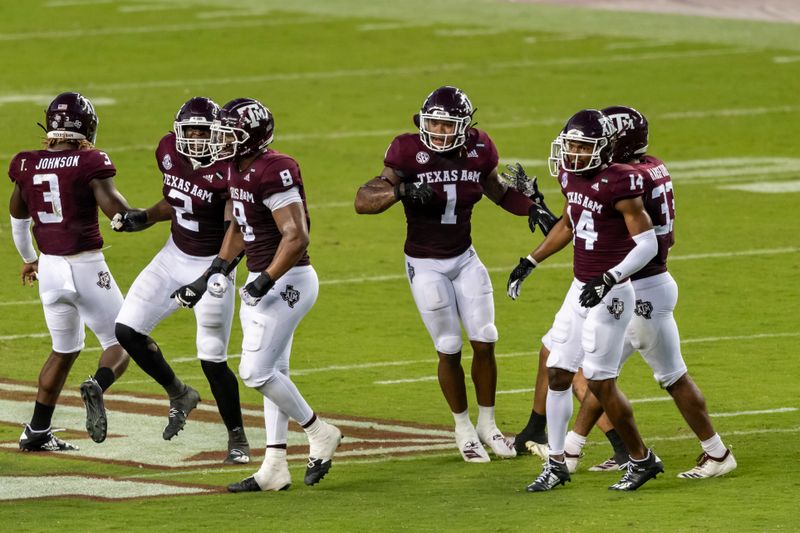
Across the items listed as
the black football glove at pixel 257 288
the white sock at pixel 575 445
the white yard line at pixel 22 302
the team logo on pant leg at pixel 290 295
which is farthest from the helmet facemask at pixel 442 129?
the white yard line at pixel 22 302

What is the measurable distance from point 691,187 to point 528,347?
6.19 meters

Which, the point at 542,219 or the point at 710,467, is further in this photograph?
the point at 542,219

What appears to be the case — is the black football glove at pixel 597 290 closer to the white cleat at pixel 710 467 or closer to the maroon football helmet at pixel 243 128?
the white cleat at pixel 710 467

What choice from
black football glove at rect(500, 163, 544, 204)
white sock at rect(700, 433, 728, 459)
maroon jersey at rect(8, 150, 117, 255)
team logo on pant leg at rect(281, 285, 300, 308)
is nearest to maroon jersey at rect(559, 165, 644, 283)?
white sock at rect(700, 433, 728, 459)

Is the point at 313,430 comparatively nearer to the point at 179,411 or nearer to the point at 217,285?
the point at 217,285

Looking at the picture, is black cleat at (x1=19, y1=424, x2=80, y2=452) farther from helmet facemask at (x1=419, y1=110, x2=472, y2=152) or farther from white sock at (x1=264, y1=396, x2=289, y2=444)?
helmet facemask at (x1=419, y1=110, x2=472, y2=152)

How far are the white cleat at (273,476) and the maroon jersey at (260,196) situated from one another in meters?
0.94

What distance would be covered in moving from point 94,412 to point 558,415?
236 cm

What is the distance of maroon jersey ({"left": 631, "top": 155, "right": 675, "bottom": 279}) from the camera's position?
9.33 m

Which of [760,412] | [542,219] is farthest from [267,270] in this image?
[760,412]

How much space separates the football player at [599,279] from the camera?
9.02m

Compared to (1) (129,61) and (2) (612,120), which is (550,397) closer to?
(2) (612,120)

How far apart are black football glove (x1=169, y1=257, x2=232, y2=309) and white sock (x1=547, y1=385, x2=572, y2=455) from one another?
66.2 inches

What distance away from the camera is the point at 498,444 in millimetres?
10219
